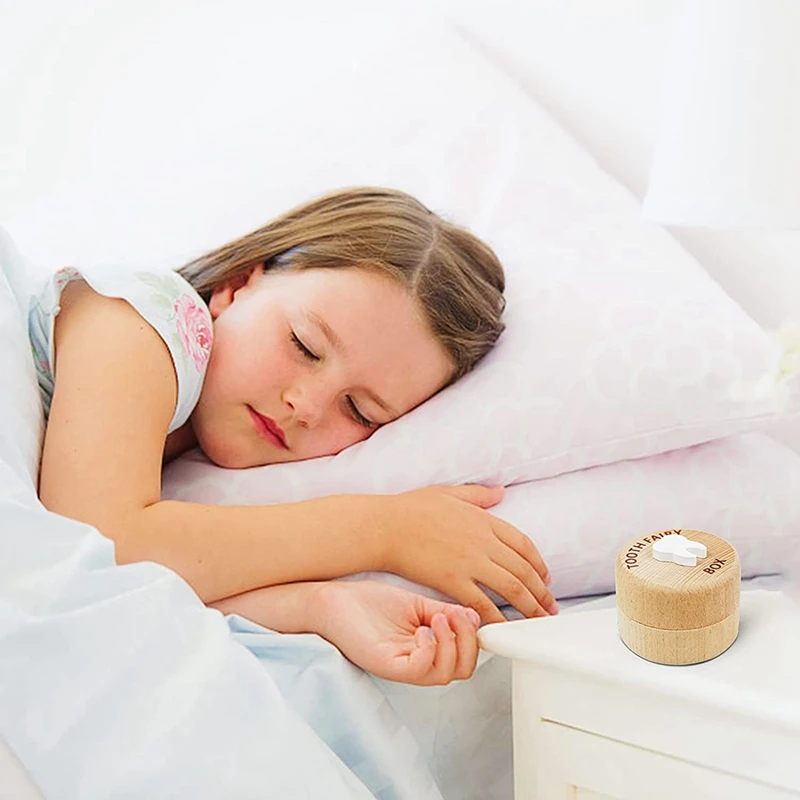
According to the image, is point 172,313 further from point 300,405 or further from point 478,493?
point 478,493

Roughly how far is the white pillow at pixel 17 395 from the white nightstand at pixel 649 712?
0.40 metres

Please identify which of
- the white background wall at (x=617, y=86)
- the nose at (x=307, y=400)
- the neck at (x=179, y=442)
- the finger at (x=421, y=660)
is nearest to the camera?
the finger at (x=421, y=660)

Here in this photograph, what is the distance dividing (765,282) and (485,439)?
0.59m

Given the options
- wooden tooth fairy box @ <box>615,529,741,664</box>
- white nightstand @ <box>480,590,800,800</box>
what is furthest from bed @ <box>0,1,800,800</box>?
wooden tooth fairy box @ <box>615,529,741,664</box>

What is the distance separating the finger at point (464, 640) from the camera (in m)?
0.91

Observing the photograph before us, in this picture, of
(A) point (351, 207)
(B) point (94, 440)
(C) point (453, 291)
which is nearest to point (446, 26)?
(A) point (351, 207)

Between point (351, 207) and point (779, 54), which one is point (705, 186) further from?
point (351, 207)

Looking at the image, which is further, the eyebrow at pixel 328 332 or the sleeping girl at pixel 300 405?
the eyebrow at pixel 328 332

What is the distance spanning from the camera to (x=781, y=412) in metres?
1.16

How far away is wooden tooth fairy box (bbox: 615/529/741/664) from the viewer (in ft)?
2.60

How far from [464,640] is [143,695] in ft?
0.90

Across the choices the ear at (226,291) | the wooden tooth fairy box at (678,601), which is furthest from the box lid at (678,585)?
the ear at (226,291)

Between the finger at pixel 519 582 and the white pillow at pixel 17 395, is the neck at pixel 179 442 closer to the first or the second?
the white pillow at pixel 17 395

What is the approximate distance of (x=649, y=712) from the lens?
826 millimetres
